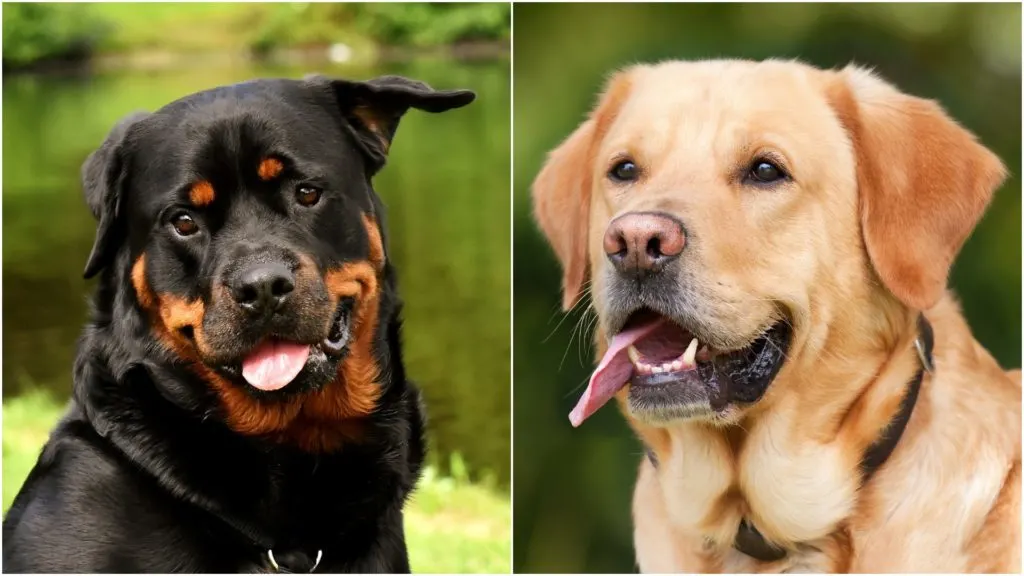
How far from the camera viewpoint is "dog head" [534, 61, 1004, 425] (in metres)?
2.58

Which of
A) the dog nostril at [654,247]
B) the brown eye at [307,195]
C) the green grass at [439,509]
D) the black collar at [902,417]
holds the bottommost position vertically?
the green grass at [439,509]

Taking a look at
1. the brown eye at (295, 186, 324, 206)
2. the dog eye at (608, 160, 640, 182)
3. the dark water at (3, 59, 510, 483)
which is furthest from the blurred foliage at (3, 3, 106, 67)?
the dog eye at (608, 160, 640, 182)

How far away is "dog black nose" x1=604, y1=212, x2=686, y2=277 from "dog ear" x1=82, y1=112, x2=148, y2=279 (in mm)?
1363

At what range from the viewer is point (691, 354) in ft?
8.80

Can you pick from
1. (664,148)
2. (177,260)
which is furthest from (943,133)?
(177,260)

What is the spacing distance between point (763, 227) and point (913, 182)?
442mm

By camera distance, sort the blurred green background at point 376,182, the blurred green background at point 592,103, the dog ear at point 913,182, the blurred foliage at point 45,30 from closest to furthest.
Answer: the dog ear at point 913,182 < the blurred green background at point 592,103 < the blurred foliage at point 45,30 < the blurred green background at point 376,182

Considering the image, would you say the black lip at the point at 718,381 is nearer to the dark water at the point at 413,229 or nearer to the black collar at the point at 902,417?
the black collar at the point at 902,417

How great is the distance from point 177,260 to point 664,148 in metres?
1.34

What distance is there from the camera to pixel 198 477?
283cm

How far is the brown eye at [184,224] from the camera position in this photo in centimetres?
279

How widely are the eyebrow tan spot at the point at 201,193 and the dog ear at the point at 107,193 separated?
9.4 inches

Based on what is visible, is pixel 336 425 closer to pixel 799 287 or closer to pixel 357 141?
pixel 357 141

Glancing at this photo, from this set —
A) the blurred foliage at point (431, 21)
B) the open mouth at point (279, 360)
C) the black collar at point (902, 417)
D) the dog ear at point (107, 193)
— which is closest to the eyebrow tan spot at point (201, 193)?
the dog ear at point (107, 193)
